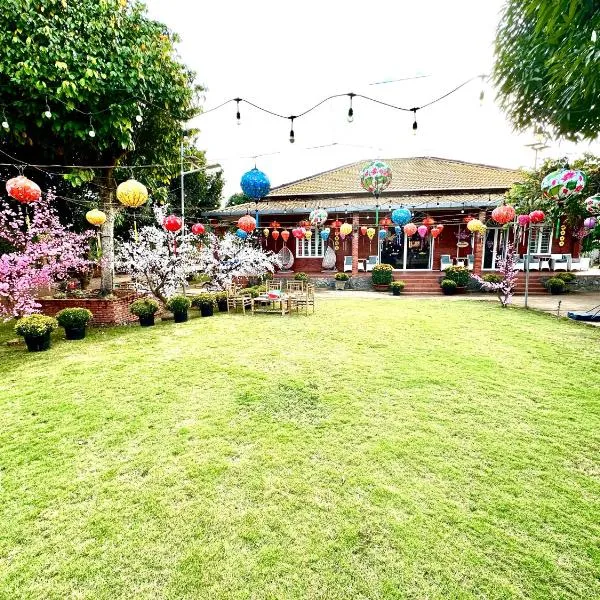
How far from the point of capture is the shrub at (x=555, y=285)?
15.4 metres

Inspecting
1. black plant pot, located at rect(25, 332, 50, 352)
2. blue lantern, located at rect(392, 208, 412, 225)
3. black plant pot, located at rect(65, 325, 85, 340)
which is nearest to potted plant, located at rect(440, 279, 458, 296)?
blue lantern, located at rect(392, 208, 412, 225)

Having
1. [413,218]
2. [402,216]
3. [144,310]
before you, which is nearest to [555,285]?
[413,218]

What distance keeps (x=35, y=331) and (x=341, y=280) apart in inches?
526

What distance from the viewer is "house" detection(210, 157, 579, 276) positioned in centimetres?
1838

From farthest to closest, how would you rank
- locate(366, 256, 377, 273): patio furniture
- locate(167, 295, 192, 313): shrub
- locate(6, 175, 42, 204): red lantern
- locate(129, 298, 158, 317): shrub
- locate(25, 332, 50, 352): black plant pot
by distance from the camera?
locate(366, 256, 377, 273): patio furniture
locate(167, 295, 192, 313): shrub
locate(129, 298, 158, 317): shrub
locate(25, 332, 50, 352): black plant pot
locate(6, 175, 42, 204): red lantern

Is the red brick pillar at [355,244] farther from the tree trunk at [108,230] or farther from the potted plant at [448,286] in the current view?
the tree trunk at [108,230]

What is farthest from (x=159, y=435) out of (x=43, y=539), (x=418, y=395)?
(x=418, y=395)

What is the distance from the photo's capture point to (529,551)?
2.62 metres

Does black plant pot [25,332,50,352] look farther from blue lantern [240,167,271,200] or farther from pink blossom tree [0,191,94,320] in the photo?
blue lantern [240,167,271,200]

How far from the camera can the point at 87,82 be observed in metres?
8.02

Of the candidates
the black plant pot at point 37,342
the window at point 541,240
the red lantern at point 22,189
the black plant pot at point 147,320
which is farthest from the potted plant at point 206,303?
the window at point 541,240

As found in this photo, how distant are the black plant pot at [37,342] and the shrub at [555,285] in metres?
18.6

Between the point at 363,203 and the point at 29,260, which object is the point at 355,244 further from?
the point at 29,260

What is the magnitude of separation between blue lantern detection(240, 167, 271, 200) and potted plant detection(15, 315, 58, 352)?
17.9ft
